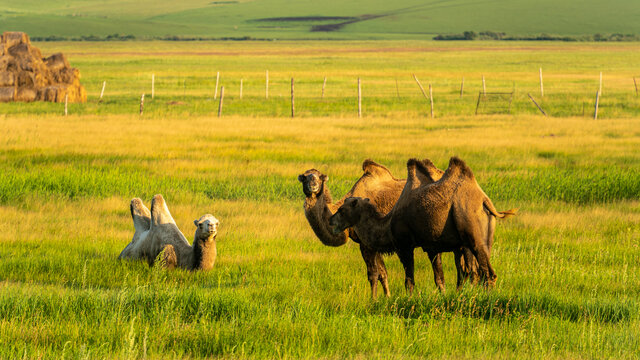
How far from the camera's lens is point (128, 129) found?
2877cm

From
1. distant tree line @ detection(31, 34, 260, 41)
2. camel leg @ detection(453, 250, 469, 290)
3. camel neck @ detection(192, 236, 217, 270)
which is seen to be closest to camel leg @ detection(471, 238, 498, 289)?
camel leg @ detection(453, 250, 469, 290)

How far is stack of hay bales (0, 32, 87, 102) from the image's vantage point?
141ft

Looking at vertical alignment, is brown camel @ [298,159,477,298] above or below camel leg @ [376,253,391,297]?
above

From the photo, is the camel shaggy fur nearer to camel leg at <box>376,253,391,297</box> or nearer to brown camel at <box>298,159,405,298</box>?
brown camel at <box>298,159,405,298</box>

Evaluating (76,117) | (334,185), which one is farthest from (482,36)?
(334,185)

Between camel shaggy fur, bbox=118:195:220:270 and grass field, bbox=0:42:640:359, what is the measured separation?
11.7 inches

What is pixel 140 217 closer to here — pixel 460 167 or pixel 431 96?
pixel 460 167

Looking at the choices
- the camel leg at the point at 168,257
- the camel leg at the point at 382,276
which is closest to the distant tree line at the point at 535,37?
the camel leg at the point at 168,257

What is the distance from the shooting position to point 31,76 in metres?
43.6

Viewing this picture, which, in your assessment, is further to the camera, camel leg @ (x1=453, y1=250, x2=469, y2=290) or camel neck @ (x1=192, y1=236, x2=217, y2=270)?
camel neck @ (x1=192, y1=236, x2=217, y2=270)

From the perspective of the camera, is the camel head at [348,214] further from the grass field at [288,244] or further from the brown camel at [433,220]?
the grass field at [288,244]

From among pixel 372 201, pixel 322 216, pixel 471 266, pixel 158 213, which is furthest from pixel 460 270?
pixel 158 213

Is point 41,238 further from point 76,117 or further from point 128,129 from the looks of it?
point 76,117

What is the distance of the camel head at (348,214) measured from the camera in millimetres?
8078
